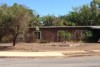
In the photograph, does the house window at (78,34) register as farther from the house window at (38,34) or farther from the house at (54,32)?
the house window at (38,34)

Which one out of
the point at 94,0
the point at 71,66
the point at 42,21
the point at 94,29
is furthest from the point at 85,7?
the point at 71,66

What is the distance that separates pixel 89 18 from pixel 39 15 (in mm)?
13540

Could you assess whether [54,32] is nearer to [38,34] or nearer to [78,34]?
[38,34]

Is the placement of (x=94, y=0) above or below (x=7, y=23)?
above

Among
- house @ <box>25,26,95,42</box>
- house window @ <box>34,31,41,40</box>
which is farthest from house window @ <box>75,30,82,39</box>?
house window @ <box>34,31,41,40</box>

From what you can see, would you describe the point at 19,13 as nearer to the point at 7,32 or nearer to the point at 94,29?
the point at 7,32

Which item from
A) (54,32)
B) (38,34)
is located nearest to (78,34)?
(54,32)

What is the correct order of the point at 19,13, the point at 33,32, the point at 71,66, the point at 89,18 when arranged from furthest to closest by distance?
the point at 89,18, the point at 33,32, the point at 19,13, the point at 71,66

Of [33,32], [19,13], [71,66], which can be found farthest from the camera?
[33,32]

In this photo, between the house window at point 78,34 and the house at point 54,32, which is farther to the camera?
the house window at point 78,34

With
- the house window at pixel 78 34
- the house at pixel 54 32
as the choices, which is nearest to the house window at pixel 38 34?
the house at pixel 54 32

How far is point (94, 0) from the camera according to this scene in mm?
90938

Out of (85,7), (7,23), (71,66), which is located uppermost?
(85,7)

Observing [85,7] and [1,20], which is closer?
[1,20]
